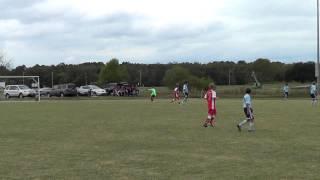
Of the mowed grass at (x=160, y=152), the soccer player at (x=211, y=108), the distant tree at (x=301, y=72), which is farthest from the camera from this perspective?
the distant tree at (x=301, y=72)

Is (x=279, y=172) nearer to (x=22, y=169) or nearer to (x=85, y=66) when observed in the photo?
(x=22, y=169)

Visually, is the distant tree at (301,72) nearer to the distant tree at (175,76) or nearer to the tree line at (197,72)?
the tree line at (197,72)

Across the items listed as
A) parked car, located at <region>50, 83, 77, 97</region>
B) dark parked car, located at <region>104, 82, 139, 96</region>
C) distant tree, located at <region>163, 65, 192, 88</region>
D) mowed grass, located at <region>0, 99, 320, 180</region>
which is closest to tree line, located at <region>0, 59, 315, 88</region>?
distant tree, located at <region>163, 65, 192, 88</region>

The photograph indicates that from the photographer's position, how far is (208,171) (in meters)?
11.1

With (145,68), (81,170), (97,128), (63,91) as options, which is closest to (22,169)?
(81,170)

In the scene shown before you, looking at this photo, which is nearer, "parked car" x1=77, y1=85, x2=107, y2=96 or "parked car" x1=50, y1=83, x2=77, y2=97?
"parked car" x1=50, y1=83, x2=77, y2=97

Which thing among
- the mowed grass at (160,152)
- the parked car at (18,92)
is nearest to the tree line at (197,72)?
the parked car at (18,92)

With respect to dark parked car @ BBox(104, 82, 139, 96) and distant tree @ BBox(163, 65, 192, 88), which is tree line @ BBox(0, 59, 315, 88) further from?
dark parked car @ BBox(104, 82, 139, 96)

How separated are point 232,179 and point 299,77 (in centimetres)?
11989

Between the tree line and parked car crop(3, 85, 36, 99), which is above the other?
the tree line

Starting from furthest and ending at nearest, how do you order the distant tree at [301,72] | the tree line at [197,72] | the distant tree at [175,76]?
the distant tree at [301,72], the tree line at [197,72], the distant tree at [175,76]

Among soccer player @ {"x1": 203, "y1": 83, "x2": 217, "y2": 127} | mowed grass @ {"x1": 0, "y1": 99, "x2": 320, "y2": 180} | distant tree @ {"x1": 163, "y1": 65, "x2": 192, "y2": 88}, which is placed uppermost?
distant tree @ {"x1": 163, "y1": 65, "x2": 192, "y2": 88}

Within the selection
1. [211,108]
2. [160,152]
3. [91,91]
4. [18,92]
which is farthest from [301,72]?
[160,152]

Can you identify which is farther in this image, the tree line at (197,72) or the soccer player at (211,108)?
the tree line at (197,72)
